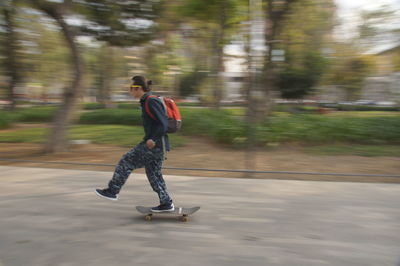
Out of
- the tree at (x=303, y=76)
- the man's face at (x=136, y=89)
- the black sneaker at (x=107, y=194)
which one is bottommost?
the black sneaker at (x=107, y=194)

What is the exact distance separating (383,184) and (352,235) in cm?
280

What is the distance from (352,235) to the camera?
13.0 ft

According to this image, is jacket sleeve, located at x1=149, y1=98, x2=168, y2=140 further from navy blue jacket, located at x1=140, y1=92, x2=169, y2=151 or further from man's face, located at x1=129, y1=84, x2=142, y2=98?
man's face, located at x1=129, y1=84, x2=142, y2=98

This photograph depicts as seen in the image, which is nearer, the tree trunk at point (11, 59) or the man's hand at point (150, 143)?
the man's hand at point (150, 143)

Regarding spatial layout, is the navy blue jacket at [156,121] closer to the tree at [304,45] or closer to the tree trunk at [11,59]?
the tree at [304,45]

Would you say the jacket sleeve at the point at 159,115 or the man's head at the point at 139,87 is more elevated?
the man's head at the point at 139,87

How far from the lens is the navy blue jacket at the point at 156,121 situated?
4.07 m

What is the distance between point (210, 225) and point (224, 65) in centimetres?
1557

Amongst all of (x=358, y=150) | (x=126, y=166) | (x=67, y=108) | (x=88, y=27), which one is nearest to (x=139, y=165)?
(x=126, y=166)

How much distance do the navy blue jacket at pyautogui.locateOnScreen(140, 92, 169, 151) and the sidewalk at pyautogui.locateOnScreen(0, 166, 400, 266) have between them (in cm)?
105

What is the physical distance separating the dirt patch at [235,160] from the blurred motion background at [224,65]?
376 millimetres

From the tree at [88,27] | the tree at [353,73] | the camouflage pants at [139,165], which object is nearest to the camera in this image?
the camouflage pants at [139,165]

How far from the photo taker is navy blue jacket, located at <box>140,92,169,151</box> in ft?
13.3

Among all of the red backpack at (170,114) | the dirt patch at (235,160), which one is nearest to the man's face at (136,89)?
the red backpack at (170,114)
